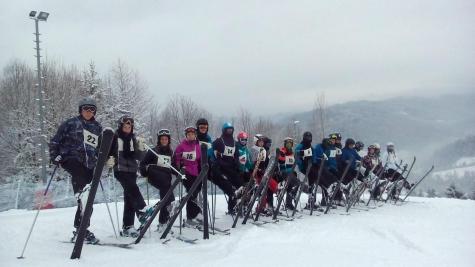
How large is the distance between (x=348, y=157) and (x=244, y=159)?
459 centimetres

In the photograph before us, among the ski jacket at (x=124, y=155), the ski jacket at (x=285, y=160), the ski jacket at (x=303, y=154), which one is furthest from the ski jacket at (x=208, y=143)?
the ski jacket at (x=303, y=154)

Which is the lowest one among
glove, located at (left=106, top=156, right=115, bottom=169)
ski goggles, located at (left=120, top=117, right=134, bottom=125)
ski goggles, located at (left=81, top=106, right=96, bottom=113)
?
glove, located at (left=106, top=156, right=115, bottom=169)

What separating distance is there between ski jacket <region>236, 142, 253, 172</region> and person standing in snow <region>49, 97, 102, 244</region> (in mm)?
3838

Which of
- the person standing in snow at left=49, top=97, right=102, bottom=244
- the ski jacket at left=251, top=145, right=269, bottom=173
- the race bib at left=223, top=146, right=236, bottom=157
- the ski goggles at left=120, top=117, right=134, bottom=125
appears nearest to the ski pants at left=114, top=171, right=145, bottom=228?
the person standing in snow at left=49, top=97, right=102, bottom=244

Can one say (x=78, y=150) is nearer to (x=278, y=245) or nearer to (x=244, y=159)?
(x=278, y=245)

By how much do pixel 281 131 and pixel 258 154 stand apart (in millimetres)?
52923

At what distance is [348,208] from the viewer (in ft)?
36.8

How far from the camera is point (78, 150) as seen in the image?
6355mm

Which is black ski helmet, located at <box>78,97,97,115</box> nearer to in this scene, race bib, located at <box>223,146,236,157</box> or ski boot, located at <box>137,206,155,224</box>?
ski boot, located at <box>137,206,155,224</box>

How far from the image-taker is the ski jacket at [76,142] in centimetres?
629

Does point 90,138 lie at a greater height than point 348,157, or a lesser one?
greater

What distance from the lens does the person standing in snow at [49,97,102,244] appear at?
6215 mm

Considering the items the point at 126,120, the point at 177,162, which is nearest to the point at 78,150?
the point at 126,120

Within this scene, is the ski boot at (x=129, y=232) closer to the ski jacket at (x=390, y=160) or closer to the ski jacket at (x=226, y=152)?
the ski jacket at (x=226, y=152)
